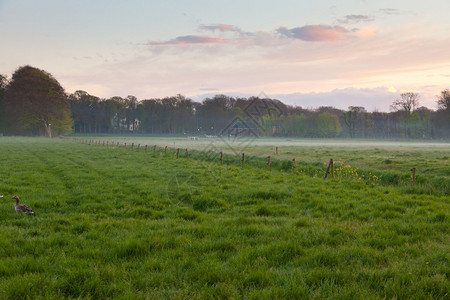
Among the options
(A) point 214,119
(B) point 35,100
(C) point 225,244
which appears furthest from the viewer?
(A) point 214,119

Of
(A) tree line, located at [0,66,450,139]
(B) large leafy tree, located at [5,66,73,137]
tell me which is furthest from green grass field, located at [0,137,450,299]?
(A) tree line, located at [0,66,450,139]

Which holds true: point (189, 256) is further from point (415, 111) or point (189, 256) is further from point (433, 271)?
point (415, 111)

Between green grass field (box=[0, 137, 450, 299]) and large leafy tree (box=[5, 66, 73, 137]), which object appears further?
large leafy tree (box=[5, 66, 73, 137])

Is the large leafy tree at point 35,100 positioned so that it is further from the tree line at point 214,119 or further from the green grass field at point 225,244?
the green grass field at point 225,244

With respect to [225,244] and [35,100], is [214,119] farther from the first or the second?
[225,244]

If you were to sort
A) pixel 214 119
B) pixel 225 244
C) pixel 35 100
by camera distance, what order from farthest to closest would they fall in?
pixel 214 119 → pixel 35 100 → pixel 225 244

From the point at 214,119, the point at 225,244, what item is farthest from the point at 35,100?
the point at 225,244

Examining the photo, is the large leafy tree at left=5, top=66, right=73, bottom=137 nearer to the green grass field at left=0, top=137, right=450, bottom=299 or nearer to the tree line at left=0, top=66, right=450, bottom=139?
the tree line at left=0, top=66, right=450, bottom=139

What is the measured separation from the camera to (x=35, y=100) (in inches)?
3460

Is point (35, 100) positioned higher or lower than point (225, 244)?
higher

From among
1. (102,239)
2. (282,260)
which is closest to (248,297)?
(282,260)

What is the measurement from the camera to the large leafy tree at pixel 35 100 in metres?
87.2

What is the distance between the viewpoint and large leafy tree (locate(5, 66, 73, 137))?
3433 inches

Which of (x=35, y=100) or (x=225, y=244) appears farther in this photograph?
(x=35, y=100)
